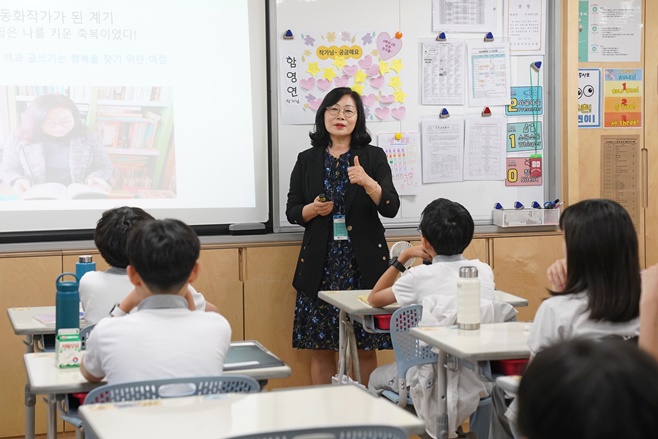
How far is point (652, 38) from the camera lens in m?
5.56

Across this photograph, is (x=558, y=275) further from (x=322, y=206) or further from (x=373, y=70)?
(x=373, y=70)

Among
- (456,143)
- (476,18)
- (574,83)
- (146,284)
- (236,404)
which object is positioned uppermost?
(476,18)

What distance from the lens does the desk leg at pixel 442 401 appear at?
326cm

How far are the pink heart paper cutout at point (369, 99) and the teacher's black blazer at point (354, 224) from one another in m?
0.50

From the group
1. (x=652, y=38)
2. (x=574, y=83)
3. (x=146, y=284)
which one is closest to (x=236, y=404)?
(x=146, y=284)

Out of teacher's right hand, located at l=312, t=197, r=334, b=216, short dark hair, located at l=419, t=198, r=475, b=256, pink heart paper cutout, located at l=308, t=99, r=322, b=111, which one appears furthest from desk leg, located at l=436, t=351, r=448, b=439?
pink heart paper cutout, located at l=308, t=99, r=322, b=111

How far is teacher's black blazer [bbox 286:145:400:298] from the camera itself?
4723 mm

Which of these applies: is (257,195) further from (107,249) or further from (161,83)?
(107,249)

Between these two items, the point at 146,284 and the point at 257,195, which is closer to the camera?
the point at 146,284

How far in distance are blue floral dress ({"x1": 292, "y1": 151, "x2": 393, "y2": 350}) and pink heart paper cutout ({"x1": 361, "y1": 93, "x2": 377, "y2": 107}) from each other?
54cm

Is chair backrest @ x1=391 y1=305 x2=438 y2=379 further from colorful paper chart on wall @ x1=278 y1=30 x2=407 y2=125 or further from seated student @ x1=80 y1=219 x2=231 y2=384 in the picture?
colorful paper chart on wall @ x1=278 y1=30 x2=407 y2=125

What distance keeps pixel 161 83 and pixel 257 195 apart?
811 mm

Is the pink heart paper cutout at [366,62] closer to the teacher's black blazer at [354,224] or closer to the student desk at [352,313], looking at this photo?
the teacher's black blazer at [354,224]

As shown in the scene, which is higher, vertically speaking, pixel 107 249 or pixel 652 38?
pixel 652 38
